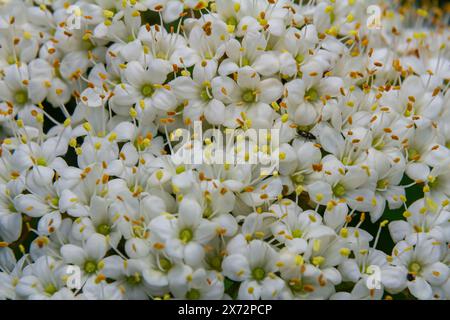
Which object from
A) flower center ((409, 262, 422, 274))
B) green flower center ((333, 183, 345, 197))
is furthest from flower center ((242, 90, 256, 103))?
flower center ((409, 262, 422, 274))

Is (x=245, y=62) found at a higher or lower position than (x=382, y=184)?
higher

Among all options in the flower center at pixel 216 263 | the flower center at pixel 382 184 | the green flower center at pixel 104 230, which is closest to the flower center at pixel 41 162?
the green flower center at pixel 104 230

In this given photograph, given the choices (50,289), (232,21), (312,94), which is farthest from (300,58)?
(50,289)

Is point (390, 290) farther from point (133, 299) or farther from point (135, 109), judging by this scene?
point (135, 109)

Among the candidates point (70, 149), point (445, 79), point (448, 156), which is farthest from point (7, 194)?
point (445, 79)

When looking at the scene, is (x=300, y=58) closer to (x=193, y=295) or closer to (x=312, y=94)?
(x=312, y=94)

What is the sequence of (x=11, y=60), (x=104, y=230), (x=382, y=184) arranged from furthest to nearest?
(x=11, y=60) < (x=382, y=184) < (x=104, y=230)
